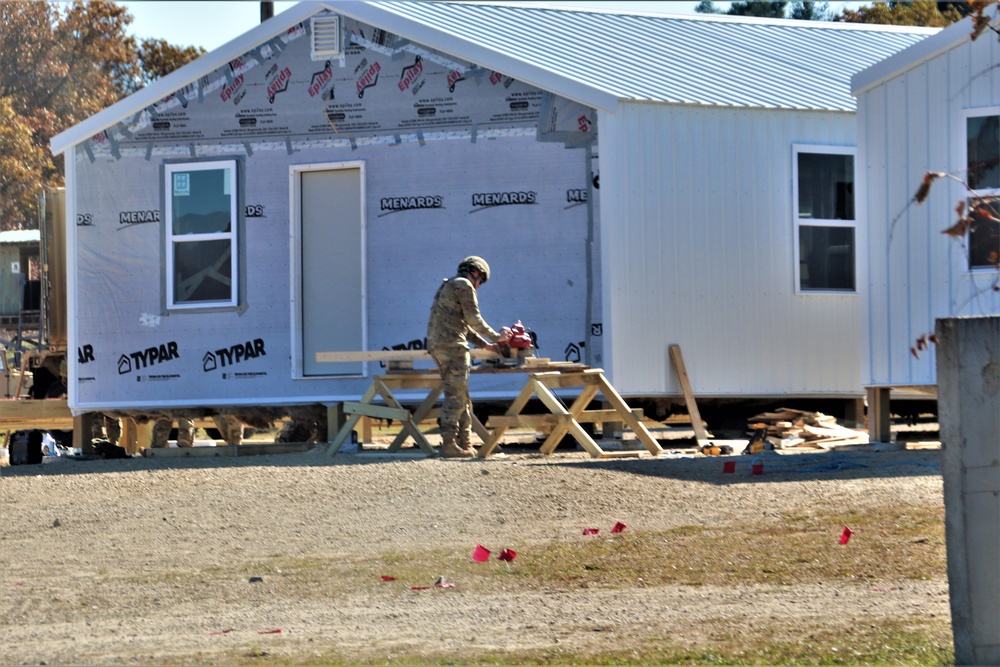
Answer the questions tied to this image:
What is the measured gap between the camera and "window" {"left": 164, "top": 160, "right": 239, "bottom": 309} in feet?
51.5

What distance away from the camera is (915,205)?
12.6 m

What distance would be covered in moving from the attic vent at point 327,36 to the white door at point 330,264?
1.30 metres

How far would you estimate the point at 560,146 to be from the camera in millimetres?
14734

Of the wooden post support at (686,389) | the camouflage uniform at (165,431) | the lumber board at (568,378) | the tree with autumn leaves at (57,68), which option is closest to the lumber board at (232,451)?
the camouflage uniform at (165,431)

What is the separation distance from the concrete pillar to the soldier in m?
6.89

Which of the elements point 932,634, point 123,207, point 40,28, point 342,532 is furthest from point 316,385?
point 40,28

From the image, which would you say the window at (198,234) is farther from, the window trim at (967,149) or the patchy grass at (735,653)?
the patchy grass at (735,653)

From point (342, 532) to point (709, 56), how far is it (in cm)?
923

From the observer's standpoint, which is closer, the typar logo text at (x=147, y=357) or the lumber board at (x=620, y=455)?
the lumber board at (x=620, y=455)

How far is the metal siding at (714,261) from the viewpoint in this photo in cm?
1453

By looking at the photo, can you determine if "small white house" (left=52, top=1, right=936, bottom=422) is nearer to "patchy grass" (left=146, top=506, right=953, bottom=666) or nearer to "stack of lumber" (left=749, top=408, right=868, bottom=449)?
"stack of lumber" (left=749, top=408, right=868, bottom=449)

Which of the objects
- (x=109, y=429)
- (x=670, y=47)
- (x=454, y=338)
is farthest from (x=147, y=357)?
(x=670, y=47)

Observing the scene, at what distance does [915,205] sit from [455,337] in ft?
14.2

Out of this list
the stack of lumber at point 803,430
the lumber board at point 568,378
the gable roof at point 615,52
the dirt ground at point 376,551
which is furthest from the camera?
the gable roof at point 615,52
